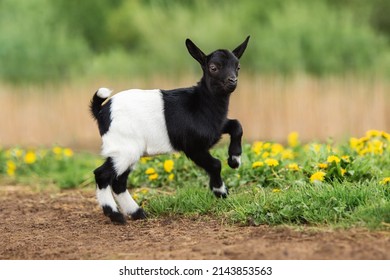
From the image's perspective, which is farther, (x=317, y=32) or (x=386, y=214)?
(x=317, y=32)

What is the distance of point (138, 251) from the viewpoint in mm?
4816

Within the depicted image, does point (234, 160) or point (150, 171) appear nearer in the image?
point (234, 160)

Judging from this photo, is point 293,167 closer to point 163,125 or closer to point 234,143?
point 234,143

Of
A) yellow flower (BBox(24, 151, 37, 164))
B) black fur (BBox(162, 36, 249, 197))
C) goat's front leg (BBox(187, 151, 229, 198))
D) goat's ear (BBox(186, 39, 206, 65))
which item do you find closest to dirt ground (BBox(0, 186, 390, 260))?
goat's front leg (BBox(187, 151, 229, 198))

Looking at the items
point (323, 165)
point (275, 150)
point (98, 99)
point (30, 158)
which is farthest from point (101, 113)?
point (30, 158)

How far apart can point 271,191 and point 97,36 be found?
17.8m

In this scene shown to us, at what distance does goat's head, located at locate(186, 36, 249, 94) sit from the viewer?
5.77 metres

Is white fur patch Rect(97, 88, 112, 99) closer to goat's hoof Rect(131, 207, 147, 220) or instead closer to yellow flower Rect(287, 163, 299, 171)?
goat's hoof Rect(131, 207, 147, 220)

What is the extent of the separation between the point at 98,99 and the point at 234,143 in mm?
1357

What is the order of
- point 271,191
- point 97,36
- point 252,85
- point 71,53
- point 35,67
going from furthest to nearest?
point 97,36 < point 71,53 < point 35,67 < point 252,85 < point 271,191

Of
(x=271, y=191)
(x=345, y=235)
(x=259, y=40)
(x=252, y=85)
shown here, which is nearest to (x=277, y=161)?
(x=271, y=191)

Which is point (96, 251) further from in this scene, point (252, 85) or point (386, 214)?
point (252, 85)

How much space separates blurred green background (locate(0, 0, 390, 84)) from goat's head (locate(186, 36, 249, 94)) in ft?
29.5

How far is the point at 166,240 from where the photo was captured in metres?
5.18
